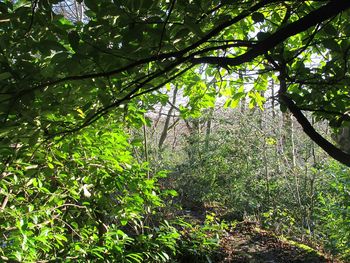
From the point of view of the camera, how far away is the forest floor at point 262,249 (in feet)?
17.7

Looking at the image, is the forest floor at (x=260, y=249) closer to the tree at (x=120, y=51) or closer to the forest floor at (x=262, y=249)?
the forest floor at (x=262, y=249)

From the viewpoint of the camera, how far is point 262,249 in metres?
5.82

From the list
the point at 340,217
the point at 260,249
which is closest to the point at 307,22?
the point at 340,217

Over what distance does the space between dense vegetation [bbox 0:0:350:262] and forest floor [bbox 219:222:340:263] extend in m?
0.33

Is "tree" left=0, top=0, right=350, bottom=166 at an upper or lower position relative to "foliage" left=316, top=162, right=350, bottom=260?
upper

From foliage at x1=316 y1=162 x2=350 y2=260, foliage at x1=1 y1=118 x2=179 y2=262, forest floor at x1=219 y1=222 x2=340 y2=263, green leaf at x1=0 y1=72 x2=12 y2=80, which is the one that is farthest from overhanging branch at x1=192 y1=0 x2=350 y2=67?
forest floor at x1=219 y1=222 x2=340 y2=263

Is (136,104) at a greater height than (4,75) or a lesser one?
greater

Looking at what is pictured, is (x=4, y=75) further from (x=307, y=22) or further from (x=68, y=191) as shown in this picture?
(x=68, y=191)

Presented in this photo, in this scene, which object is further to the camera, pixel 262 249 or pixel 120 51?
pixel 262 249

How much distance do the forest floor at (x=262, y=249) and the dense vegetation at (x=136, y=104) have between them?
0.33 metres

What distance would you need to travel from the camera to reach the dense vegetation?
0.92 m

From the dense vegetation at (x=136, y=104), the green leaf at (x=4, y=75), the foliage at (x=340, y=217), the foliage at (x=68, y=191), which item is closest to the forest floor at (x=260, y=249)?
the dense vegetation at (x=136, y=104)

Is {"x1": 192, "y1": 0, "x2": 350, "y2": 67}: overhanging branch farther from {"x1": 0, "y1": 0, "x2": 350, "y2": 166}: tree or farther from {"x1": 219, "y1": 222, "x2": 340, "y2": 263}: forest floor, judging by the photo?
{"x1": 219, "y1": 222, "x2": 340, "y2": 263}: forest floor

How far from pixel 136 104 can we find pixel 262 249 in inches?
165
